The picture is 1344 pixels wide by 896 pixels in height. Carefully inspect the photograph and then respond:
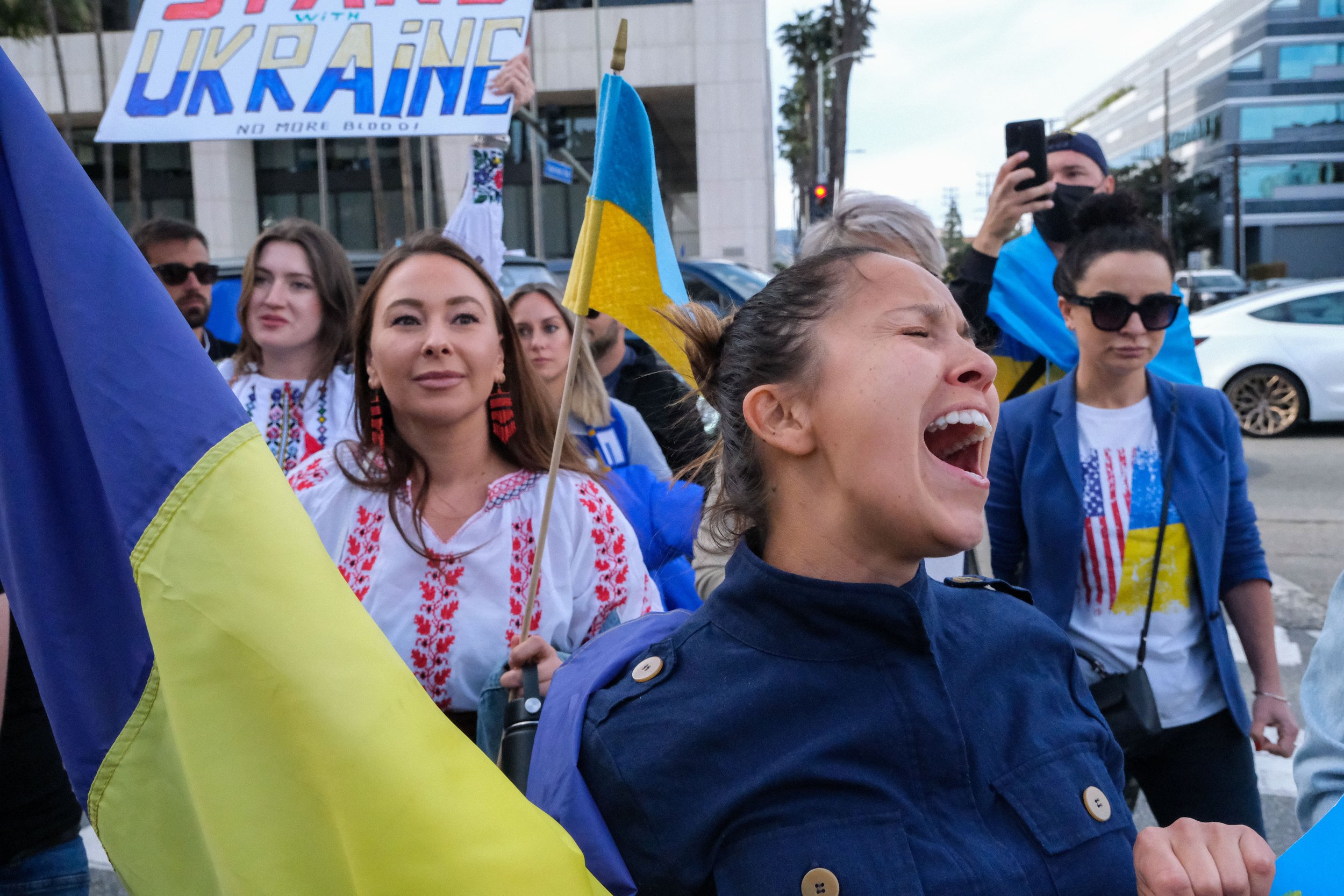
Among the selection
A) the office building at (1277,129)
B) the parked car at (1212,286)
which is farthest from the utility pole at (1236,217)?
the parked car at (1212,286)

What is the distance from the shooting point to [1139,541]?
8.89 ft

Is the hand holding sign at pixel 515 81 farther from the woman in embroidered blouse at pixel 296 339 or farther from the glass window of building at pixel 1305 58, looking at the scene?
the glass window of building at pixel 1305 58

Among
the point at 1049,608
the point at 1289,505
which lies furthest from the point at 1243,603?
the point at 1289,505

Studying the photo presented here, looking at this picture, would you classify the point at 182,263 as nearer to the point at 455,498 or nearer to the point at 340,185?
the point at 455,498

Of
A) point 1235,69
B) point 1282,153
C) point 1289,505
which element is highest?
point 1235,69

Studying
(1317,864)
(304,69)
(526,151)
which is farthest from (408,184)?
(1317,864)

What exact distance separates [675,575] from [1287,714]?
64.1 inches

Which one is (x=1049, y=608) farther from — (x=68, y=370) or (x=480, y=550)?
(x=68, y=370)

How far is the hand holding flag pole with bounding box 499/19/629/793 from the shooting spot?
5.91 feet

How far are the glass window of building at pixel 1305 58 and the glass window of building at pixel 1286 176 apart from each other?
7137 mm

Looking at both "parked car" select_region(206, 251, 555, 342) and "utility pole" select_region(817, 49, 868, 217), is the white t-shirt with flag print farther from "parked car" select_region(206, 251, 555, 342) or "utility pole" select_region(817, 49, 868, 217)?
"utility pole" select_region(817, 49, 868, 217)

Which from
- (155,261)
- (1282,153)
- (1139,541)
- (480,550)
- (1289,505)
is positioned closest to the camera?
(480,550)

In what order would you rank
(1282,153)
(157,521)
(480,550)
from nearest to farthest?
(157,521) → (480,550) → (1282,153)

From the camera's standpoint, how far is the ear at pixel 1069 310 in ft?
9.58
